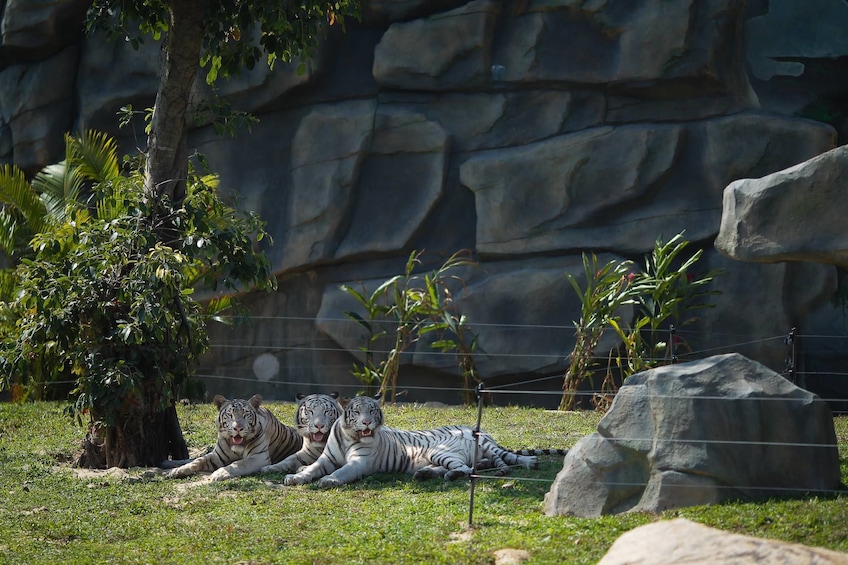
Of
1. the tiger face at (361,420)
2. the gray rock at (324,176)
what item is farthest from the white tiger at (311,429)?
the gray rock at (324,176)

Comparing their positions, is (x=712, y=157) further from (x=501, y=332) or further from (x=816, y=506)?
(x=816, y=506)

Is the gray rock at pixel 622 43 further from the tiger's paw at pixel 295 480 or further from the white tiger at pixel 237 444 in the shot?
the tiger's paw at pixel 295 480

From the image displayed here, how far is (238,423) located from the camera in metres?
7.74

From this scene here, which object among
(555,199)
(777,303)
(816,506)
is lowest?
(816,506)

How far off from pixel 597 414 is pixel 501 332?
95.9 inches

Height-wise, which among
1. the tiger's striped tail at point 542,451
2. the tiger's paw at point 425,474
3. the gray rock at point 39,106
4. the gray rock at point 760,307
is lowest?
the tiger's paw at point 425,474

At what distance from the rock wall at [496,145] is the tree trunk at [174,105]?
421 centimetres

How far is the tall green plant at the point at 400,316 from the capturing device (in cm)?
1189

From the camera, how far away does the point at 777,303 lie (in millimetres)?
12125

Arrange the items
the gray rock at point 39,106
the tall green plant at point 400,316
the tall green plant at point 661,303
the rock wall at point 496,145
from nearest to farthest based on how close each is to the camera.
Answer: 1. the tall green plant at point 661,303
2. the tall green plant at point 400,316
3. the rock wall at point 496,145
4. the gray rock at point 39,106

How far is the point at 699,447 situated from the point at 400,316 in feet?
22.0

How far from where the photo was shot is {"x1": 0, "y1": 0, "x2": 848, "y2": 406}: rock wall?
12336 millimetres

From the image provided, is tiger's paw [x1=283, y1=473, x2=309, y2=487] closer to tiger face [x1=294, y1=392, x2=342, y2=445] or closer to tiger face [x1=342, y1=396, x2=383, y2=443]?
tiger face [x1=342, y1=396, x2=383, y2=443]

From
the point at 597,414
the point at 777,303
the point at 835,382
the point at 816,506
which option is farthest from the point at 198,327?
the point at 835,382
